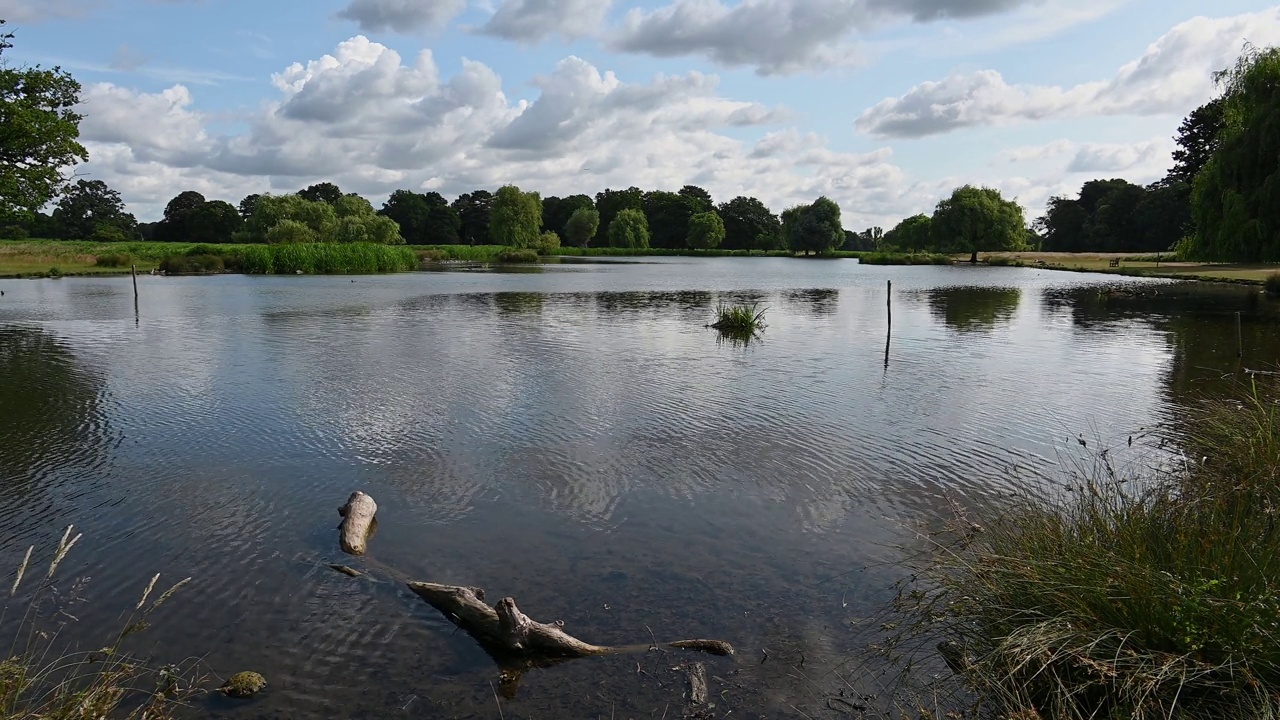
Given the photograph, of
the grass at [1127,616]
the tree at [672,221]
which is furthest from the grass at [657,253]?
the grass at [1127,616]

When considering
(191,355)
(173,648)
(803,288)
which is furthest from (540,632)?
(803,288)

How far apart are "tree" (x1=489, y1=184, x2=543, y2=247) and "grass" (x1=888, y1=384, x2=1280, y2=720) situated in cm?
11441

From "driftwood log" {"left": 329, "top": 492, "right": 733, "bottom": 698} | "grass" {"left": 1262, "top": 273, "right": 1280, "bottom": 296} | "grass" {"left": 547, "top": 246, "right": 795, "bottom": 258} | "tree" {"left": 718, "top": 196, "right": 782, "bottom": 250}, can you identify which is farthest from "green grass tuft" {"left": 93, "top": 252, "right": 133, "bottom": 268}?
"tree" {"left": 718, "top": 196, "right": 782, "bottom": 250}

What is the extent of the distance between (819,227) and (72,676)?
431ft

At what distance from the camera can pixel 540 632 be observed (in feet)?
20.1

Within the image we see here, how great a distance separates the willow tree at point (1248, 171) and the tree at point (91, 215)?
133m

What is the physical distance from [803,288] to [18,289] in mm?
48201

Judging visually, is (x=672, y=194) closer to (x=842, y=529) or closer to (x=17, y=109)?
(x=17, y=109)

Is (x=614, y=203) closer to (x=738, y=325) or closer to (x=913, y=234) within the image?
(x=913, y=234)

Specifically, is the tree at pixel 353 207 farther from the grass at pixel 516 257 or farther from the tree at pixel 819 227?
the tree at pixel 819 227

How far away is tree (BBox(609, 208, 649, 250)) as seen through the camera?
13988cm

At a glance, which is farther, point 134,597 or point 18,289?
point 18,289

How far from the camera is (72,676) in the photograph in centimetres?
484

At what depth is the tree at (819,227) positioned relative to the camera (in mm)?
129500
